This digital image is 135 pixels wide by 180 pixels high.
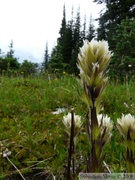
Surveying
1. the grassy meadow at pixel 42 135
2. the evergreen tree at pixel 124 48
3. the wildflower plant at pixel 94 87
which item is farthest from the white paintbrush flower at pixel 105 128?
the evergreen tree at pixel 124 48

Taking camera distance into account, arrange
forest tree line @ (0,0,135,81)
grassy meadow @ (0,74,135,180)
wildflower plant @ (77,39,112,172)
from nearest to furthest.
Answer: wildflower plant @ (77,39,112,172) → grassy meadow @ (0,74,135,180) → forest tree line @ (0,0,135,81)

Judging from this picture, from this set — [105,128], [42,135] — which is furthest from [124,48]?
[105,128]

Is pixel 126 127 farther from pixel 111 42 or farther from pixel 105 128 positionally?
pixel 111 42

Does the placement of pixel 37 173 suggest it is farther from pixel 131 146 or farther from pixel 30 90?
pixel 30 90

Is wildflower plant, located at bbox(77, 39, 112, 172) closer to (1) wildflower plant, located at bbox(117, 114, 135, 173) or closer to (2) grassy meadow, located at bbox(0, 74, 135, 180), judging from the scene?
(1) wildflower plant, located at bbox(117, 114, 135, 173)

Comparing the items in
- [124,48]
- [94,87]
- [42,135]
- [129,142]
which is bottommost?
[42,135]

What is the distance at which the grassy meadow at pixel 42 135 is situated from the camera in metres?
2.33

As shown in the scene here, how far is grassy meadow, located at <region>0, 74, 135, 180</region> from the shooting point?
7.64 feet

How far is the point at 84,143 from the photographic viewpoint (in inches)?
114

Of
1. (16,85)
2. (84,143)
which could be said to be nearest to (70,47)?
(16,85)

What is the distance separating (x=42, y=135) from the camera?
311 cm

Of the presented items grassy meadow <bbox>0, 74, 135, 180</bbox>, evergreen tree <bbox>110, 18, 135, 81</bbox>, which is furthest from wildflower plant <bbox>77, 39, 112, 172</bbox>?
evergreen tree <bbox>110, 18, 135, 81</bbox>

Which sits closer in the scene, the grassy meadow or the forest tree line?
the grassy meadow

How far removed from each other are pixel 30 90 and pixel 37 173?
13.0 ft
